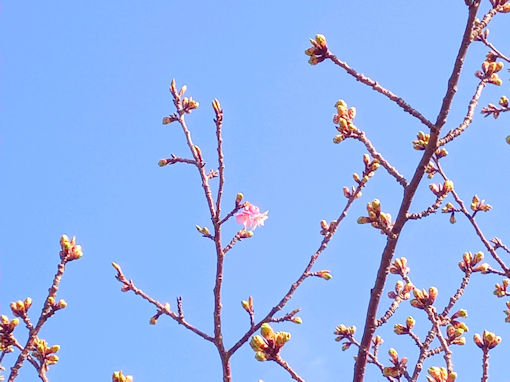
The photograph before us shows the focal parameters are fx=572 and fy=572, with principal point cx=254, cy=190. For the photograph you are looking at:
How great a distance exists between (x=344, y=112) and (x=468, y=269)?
6.02ft

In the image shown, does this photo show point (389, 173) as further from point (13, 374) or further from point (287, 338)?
point (13, 374)

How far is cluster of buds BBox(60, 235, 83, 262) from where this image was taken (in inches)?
154

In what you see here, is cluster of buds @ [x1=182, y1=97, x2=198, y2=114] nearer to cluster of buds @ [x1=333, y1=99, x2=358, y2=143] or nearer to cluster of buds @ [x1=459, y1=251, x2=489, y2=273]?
cluster of buds @ [x1=333, y1=99, x2=358, y2=143]

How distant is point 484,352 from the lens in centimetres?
383

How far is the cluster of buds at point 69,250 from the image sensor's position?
3.92 metres

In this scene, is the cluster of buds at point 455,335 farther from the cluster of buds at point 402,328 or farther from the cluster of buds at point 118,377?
the cluster of buds at point 118,377

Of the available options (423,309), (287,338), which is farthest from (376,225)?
(423,309)

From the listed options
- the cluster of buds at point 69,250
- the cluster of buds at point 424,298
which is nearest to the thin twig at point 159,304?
the cluster of buds at point 69,250

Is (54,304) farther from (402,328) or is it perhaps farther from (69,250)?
(402,328)

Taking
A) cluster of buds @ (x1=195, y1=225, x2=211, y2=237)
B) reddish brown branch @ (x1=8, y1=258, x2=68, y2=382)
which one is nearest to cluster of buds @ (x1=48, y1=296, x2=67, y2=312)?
reddish brown branch @ (x1=8, y1=258, x2=68, y2=382)

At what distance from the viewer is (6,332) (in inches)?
145

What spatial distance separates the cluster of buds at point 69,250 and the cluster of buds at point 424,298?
2.33 m

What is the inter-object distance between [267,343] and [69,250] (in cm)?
180

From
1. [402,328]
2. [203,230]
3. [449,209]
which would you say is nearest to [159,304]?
[203,230]
